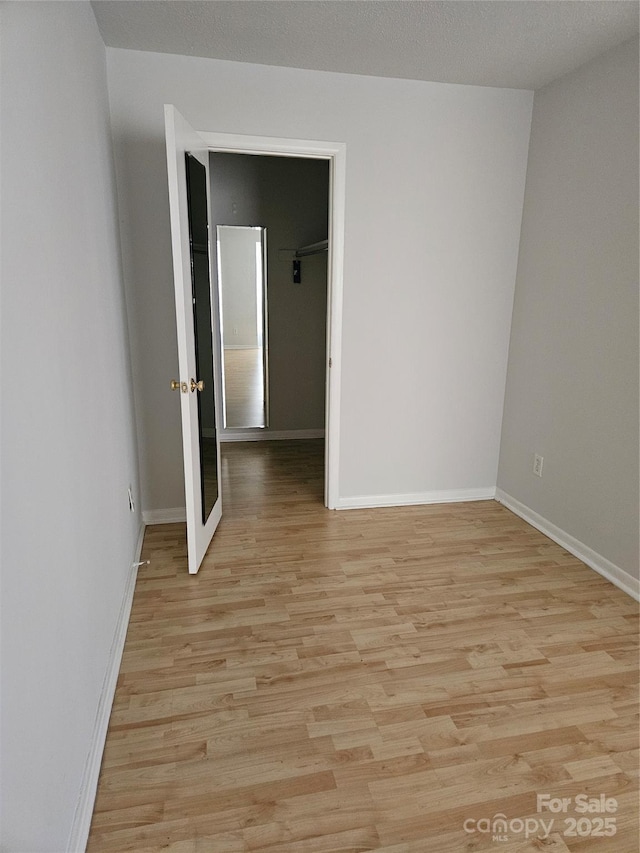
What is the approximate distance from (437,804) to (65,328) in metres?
1.75

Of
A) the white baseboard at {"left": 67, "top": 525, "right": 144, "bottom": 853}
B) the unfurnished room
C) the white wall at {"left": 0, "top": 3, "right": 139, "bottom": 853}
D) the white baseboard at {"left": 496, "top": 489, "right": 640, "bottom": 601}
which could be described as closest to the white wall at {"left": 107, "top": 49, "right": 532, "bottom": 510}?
the unfurnished room

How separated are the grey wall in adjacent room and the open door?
178 cm

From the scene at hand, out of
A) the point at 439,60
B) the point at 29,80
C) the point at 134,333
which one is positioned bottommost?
the point at 134,333

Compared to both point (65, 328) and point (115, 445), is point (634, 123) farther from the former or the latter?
point (115, 445)

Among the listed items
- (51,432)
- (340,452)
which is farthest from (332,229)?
(51,432)

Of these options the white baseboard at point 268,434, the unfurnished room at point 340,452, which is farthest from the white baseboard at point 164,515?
the white baseboard at point 268,434

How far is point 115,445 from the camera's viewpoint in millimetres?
2375

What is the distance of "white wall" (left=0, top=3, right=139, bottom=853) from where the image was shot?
107 cm

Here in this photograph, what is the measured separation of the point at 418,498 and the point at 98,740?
2484mm

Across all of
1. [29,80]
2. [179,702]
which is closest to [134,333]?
[29,80]

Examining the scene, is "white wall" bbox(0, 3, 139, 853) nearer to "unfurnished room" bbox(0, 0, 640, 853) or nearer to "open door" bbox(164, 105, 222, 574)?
"unfurnished room" bbox(0, 0, 640, 853)

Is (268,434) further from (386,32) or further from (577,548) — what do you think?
(386,32)

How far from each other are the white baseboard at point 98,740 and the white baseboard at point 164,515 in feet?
2.80

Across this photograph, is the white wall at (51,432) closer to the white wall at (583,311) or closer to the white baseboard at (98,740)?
the white baseboard at (98,740)
